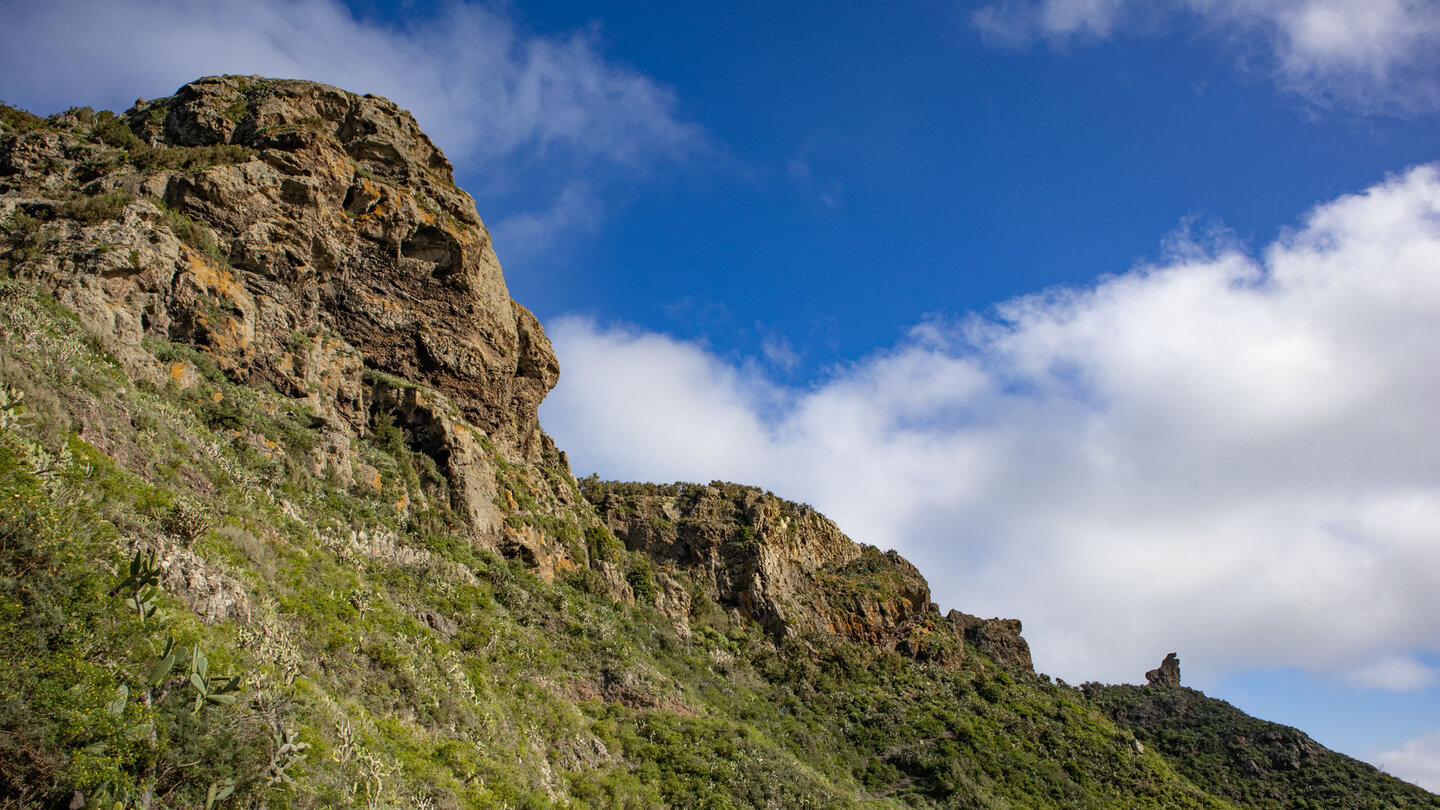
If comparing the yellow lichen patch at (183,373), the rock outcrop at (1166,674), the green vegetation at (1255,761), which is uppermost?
the rock outcrop at (1166,674)

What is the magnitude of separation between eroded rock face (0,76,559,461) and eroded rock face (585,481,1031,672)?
13290 millimetres

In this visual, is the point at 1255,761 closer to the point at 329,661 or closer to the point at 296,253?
the point at 329,661

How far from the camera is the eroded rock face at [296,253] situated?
20.4m

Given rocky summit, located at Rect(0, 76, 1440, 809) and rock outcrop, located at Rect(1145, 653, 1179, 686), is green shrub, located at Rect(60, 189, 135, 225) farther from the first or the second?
rock outcrop, located at Rect(1145, 653, 1179, 686)

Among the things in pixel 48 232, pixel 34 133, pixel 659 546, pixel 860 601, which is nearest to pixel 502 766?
pixel 48 232

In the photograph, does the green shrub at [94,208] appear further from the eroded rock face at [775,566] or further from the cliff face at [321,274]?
the eroded rock face at [775,566]

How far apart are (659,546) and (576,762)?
2861 centimetres

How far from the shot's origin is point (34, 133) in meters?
25.0

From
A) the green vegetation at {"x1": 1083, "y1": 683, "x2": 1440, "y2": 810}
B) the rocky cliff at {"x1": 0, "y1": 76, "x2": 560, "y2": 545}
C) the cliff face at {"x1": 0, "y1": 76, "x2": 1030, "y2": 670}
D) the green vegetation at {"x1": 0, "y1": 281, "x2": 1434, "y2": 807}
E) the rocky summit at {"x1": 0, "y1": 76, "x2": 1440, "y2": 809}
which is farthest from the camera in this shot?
the green vegetation at {"x1": 1083, "y1": 683, "x2": 1440, "y2": 810}

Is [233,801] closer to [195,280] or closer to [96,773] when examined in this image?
[96,773]

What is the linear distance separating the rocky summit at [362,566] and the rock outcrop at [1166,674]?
27.2 meters

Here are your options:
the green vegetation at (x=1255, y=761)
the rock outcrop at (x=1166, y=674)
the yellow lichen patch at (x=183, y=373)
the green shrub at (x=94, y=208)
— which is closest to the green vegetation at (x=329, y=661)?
the yellow lichen patch at (x=183, y=373)

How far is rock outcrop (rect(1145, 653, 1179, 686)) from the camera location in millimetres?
79875

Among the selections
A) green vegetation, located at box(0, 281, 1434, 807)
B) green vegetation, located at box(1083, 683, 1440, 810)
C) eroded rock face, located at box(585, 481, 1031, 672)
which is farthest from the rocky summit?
green vegetation, located at box(1083, 683, 1440, 810)
